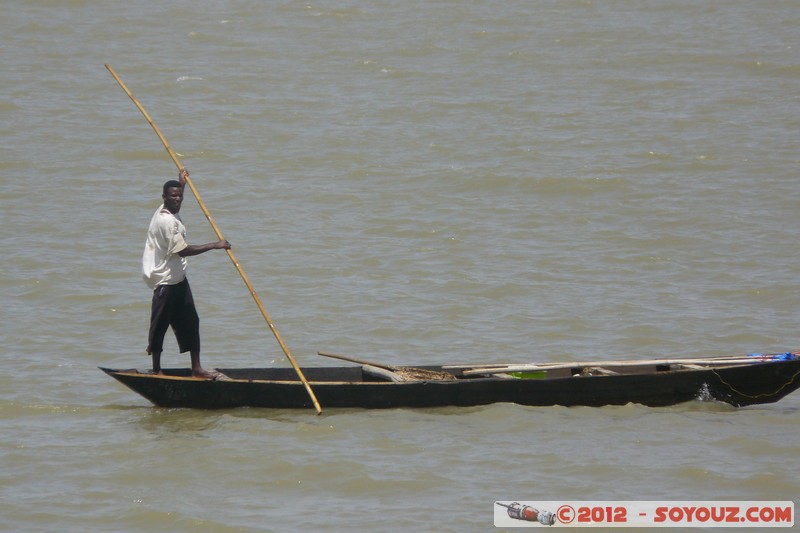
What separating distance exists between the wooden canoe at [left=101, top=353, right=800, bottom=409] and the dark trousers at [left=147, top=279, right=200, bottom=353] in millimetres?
219

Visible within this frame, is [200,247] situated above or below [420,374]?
above

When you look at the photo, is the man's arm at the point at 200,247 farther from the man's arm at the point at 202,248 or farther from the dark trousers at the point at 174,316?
the dark trousers at the point at 174,316

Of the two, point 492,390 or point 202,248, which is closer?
point 202,248

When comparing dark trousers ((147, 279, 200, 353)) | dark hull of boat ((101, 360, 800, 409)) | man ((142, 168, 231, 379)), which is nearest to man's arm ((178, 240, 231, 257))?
man ((142, 168, 231, 379))

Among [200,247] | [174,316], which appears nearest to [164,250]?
[200,247]

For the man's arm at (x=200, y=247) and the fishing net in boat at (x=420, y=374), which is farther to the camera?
the fishing net in boat at (x=420, y=374)

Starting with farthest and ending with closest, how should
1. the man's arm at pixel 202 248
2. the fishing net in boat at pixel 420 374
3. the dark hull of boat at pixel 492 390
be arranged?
1. the fishing net in boat at pixel 420 374
2. the dark hull of boat at pixel 492 390
3. the man's arm at pixel 202 248

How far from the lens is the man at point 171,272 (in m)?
7.11

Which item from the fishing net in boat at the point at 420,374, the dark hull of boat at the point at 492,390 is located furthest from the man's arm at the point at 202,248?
the fishing net in boat at the point at 420,374

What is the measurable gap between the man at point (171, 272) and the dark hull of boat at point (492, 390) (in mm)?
168

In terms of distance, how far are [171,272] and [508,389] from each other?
86.7 inches

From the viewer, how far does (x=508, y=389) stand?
24.3 feet

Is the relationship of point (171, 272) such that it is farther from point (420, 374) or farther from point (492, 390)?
point (492, 390)

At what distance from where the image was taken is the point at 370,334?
9695 millimetres
